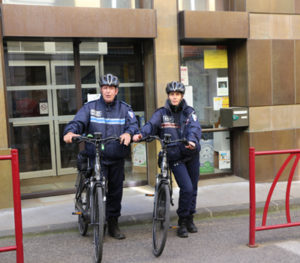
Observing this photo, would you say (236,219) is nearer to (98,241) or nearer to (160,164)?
(160,164)

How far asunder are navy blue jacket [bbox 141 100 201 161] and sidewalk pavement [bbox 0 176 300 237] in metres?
1.24

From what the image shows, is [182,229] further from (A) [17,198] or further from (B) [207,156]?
(B) [207,156]

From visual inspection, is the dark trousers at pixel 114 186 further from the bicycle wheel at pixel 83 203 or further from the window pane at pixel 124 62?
the window pane at pixel 124 62

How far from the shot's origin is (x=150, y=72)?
7051mm

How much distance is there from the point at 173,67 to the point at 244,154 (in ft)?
7.09

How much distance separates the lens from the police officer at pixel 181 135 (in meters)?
4.76

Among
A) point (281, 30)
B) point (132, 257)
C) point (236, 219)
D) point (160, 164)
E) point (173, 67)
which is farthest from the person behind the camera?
point (281, 30)

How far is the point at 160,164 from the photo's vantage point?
471 cm

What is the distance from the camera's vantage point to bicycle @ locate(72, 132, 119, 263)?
160 inches

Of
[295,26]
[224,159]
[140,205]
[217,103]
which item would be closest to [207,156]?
[224,159]

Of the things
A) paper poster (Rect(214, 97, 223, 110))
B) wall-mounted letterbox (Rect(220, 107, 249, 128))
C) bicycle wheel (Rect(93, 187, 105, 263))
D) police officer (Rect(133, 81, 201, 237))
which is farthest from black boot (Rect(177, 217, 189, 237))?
paper poster (Rect(214, 97, 223, 110))

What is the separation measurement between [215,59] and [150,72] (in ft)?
4.86

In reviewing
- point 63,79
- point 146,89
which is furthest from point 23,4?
point 146,89

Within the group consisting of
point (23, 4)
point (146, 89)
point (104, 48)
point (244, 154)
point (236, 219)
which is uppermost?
point (23, 4)
